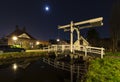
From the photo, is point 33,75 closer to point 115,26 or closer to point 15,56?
point 15,56

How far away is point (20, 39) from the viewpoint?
45469 mm

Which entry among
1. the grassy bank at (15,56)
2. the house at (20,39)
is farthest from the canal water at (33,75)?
the house at (20,39)

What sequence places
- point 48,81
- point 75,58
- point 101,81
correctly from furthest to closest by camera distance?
point 75,58
point 48,81
point 101,81

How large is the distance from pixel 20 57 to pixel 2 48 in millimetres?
4020

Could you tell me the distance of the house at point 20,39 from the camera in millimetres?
44094

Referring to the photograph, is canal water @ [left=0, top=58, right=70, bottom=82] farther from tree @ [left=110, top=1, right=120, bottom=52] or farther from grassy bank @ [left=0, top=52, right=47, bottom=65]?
tree @ [left=110, top=1, right=120, bottom=52]

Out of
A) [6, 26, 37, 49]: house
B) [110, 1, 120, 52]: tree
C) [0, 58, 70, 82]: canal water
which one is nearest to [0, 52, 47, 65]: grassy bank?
[0, 58, 70, 82]: canal water

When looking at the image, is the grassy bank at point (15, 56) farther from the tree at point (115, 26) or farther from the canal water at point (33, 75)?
the tree at point (115, 26)

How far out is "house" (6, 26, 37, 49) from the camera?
4409 centimetres

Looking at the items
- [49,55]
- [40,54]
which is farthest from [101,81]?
[40,54]

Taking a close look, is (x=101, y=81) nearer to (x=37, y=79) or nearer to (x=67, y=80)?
(x=67, y=80)

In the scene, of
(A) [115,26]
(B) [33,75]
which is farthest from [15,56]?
(A) [115,26]

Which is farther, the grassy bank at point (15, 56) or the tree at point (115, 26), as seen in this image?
the tree at point (115, 26)

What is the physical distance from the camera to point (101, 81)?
941 cm
